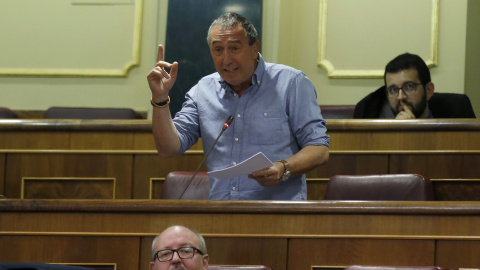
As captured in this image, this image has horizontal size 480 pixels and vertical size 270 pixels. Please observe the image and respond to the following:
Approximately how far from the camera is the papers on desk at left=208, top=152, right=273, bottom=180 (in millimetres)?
1315

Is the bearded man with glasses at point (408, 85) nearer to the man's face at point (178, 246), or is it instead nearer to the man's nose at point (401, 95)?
the man's nose at point (401, 95)

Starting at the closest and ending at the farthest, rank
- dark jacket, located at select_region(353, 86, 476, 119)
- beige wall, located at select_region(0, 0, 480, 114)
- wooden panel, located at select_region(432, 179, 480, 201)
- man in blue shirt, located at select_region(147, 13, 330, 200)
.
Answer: man in blue shirt, located at select_region(147, 13, 330, 200) → wooden panel, located at select_region(432, 179, 480, 201) → dark jacket, located at select_region(353, 86, 476, 119) → beige wall, located at select_region(0, 0, 480, 114)

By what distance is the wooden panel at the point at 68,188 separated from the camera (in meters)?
1.91

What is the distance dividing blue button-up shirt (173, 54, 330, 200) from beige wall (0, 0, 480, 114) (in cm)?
118

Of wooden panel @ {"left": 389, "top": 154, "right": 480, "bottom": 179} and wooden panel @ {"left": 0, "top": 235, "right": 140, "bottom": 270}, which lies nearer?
wooden panel @ {"left": 0, "top": 235, "right": 140, "bottom": 270}

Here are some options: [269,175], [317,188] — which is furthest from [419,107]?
[269,175]

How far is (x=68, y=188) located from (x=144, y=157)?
19cm

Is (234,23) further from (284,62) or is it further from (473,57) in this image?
(473,57)

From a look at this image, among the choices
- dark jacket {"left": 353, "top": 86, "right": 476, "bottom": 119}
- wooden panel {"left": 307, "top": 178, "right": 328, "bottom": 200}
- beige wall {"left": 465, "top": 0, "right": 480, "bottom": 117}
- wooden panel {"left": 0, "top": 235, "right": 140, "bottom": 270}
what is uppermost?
beige wall {"left": 465, "top": 0, "right": 480, "bottom": 117}

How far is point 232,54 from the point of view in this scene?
1510 mm

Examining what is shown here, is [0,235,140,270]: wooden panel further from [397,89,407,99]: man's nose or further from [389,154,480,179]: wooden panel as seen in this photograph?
[397,89,407,99]: man's nose

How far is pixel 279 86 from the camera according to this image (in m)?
1.53

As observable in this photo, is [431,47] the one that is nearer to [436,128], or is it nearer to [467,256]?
[436,128]

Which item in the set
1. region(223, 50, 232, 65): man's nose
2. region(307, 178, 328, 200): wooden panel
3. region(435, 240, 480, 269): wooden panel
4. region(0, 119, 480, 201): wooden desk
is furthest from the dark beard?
region(435, 240, 480, 269): wooden panel
